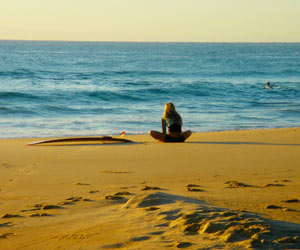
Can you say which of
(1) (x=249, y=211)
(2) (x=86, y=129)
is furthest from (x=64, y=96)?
(1) (x=249, y=211)

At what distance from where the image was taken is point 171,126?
10898mm

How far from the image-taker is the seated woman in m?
10.8

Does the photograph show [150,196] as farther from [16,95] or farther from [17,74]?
[17,74]

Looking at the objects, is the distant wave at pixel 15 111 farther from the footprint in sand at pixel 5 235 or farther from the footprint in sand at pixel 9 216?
the footprint in sand at pixel 5 235

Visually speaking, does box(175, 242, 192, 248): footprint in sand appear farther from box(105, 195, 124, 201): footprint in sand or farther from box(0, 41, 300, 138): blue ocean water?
box(0, 41, 300, 138): blue ocean water

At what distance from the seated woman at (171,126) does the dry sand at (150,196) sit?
364 millimetres

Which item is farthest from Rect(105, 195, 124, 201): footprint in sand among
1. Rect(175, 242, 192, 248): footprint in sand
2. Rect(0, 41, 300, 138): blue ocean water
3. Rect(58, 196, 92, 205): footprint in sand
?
Rect(0, 41, 300, 138): blue ocean water

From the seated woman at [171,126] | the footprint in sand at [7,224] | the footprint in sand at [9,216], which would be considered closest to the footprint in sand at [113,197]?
the footprint in sand at [9,216]

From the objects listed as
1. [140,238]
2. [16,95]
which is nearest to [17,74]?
[16,95]

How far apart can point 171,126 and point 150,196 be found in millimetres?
5641

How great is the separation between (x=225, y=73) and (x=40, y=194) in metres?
40.3

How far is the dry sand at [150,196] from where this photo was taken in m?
4.27

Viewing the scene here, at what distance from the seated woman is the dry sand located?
1.19 feet

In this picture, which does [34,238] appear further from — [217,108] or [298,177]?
[217,108]
